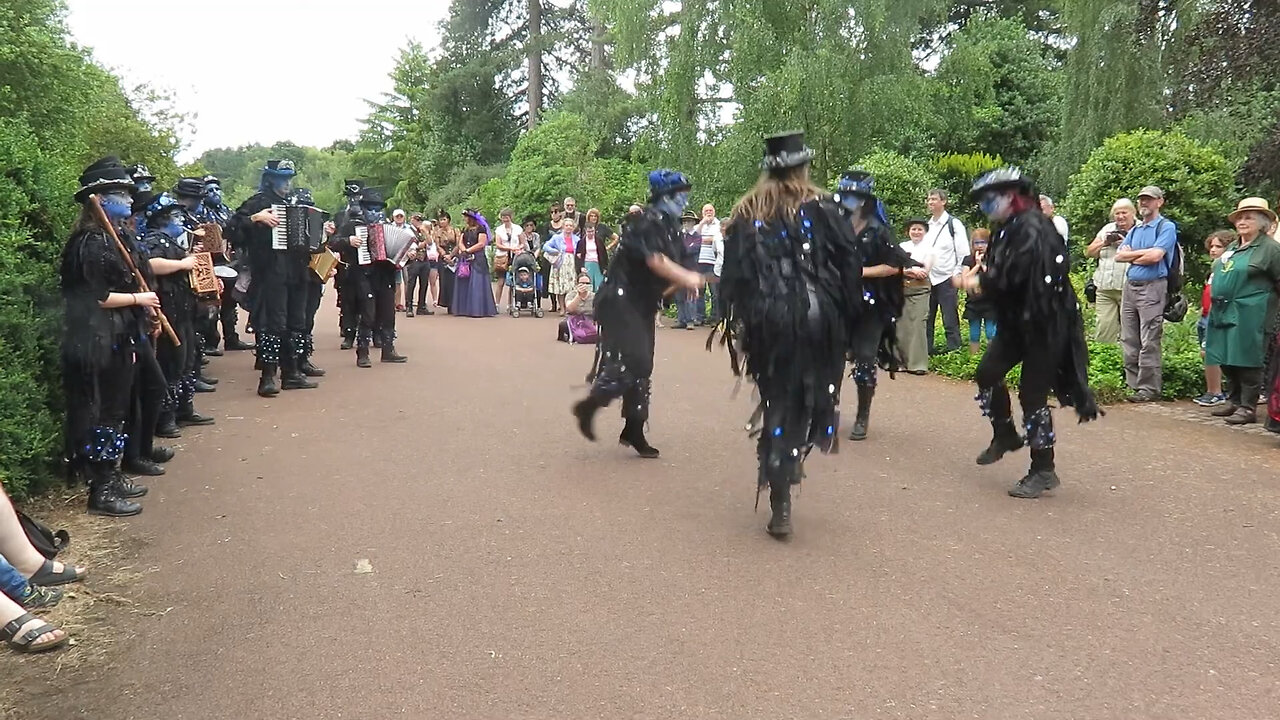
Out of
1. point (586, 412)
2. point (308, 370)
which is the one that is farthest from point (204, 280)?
point (586, 412)

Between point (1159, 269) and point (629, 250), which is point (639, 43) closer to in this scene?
point (1159, 269)

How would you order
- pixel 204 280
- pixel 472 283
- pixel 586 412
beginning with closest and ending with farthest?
1. pixel 586 412
2. pixel 204 280
3. pixel 472 283

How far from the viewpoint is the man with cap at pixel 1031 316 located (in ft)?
18.9

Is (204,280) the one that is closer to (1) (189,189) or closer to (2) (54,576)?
(1) (189,189)

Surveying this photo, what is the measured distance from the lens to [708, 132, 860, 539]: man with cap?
4.95 m

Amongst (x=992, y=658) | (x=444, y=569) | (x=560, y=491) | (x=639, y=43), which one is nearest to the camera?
(x=992, y=658)

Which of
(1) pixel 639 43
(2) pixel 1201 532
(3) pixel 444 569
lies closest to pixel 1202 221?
(2) pixel 1201 532

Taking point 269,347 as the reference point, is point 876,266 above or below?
above

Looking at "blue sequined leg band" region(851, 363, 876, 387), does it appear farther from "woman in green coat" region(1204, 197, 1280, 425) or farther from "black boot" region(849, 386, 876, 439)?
"woman in green coat" region(1204, 197, 1280, 425)

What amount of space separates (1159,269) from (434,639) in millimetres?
7547

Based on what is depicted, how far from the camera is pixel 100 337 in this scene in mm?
5523

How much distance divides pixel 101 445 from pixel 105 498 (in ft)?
1.01

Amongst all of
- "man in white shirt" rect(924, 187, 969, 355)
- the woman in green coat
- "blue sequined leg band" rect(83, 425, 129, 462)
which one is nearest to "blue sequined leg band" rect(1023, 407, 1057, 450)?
the woman in green coat

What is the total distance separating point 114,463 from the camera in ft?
18.5
